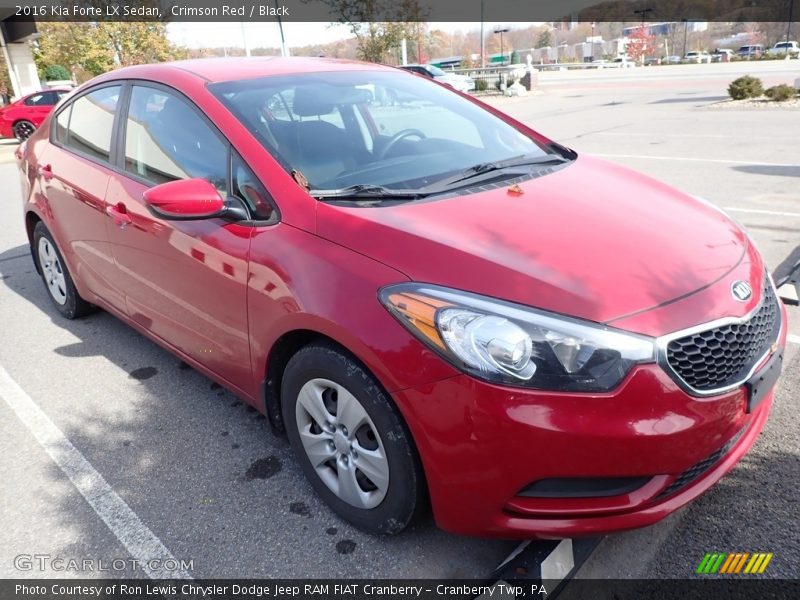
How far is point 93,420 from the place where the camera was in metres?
3.26

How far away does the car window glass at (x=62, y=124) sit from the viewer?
4.13 m

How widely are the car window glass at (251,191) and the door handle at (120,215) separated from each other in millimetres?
911

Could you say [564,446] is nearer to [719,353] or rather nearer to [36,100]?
[719,353]

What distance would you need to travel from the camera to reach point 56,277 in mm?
4523

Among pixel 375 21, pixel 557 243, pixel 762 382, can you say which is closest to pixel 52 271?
pixel 557 243

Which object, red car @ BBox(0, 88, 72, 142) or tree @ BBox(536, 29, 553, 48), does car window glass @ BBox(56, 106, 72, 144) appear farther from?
tree @ BBox(536, 29, 553, 48)

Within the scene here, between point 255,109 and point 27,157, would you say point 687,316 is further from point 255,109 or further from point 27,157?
point 27,157

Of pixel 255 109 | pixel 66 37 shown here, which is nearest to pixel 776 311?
pixel 255 109

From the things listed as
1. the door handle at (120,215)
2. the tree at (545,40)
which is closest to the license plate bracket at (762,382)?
the door handle at (120,215)

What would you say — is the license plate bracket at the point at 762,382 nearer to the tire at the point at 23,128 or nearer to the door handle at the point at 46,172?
the door handle at the point at 46,172

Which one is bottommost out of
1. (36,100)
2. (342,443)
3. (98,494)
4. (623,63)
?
(98,494)

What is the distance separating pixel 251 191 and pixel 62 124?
8.20 ft

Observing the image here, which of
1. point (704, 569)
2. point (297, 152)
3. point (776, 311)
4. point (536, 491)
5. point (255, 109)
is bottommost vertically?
point (704, 569)

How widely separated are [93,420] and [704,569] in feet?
9.43
